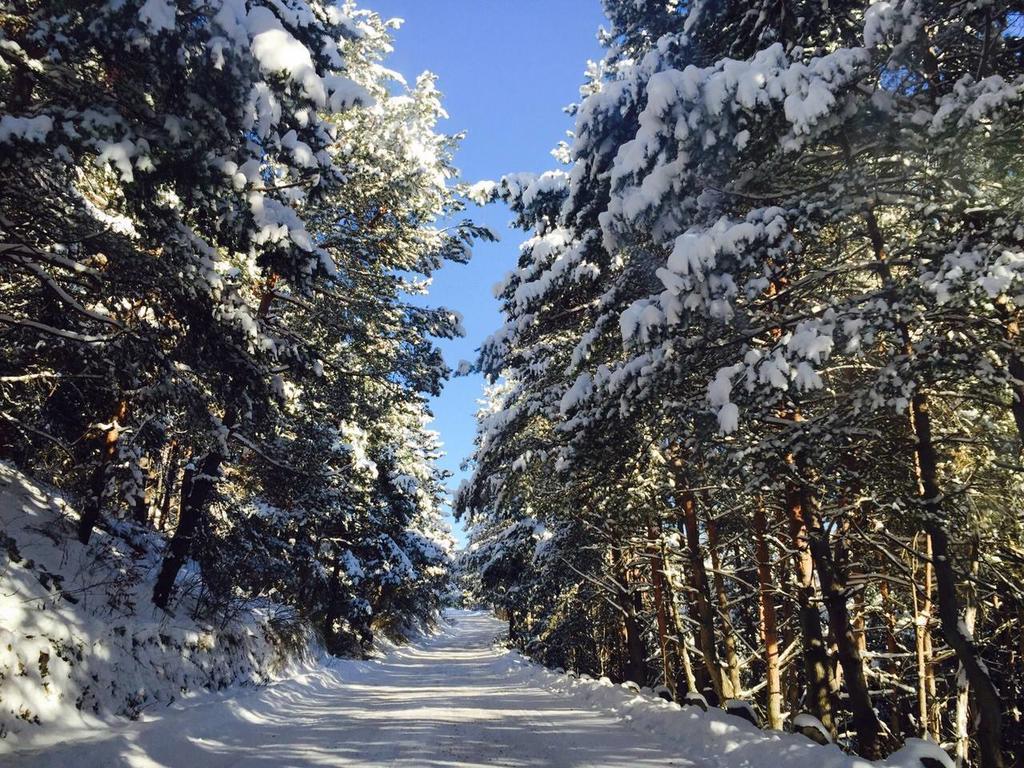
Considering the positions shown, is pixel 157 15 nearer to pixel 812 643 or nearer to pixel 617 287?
pixel 617 287

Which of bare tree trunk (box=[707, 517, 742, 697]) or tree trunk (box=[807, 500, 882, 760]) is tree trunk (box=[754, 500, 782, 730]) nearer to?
bare tree trunk (box=[707, 517, 742, 697])

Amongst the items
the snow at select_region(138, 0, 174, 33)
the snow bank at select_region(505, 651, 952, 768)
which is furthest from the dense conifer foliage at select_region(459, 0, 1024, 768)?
the snow at select_region(138, 0, 174, 33)

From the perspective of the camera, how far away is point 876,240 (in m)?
6.29

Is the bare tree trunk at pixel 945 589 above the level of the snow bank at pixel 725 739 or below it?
above

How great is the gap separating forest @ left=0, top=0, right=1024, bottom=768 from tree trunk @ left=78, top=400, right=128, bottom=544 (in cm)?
6

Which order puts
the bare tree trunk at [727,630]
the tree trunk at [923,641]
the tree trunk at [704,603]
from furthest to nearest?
the bare tree trunk at [727,630], the tree trunk at [704,603], the tree trunk at [923,641]

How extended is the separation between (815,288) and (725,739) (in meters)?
5.96

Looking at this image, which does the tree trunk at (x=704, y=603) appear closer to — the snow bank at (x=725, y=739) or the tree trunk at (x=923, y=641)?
the snow bank at (x=725, y=739)

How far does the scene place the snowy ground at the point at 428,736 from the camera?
579cm

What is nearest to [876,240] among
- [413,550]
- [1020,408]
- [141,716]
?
[1020,408]

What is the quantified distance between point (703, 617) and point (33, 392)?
1267cm

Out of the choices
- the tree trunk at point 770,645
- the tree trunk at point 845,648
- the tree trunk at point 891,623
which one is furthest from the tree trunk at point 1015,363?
the tree trunk at point 891,623

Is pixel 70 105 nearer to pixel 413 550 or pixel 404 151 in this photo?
pixel 404 151

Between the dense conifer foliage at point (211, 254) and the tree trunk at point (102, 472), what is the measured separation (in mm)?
37
